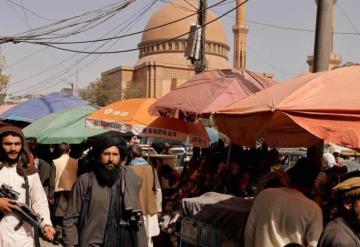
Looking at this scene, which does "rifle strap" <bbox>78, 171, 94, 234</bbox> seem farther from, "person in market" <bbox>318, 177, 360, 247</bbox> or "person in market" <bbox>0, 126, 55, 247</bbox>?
"person in market" <bbox>318, 177, 360, 247</bbox>

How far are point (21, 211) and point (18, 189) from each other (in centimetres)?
17

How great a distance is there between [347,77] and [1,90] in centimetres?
2802

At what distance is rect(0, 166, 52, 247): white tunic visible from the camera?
3807mm

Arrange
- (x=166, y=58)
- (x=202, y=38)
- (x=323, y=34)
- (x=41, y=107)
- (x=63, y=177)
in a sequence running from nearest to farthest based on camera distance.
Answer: (x=323, y=34) < (x=63, y=177) < (x=41, y=107) < (x=202, y=38) < (x=166, y=58)

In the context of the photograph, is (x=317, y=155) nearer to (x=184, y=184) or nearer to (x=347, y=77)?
(x=347, y=77)

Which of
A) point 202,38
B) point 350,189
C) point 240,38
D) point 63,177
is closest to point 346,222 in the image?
point 350,189

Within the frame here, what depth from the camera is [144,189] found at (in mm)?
6789

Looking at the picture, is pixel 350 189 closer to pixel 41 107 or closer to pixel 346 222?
pixel 346 222

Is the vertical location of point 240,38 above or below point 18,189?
above

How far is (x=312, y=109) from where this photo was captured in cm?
357

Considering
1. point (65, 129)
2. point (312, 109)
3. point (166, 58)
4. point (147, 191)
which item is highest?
point (166, 58)

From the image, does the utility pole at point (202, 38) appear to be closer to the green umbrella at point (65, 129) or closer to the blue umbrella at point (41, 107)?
the blue umbrella at point (41, 107)

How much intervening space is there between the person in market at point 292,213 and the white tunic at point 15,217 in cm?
157

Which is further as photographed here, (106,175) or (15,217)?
(106,175)
